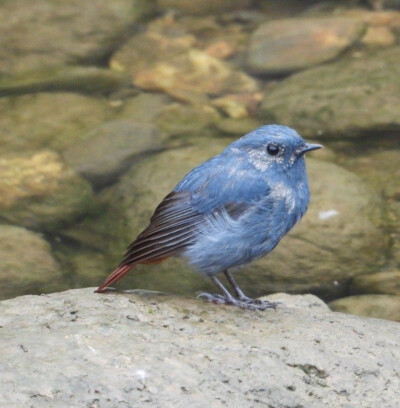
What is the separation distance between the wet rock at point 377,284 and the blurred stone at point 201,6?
5.17 m

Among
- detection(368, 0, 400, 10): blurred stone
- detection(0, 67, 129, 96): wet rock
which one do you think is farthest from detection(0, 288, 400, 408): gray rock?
detection(368, 0, 400, 10): blurred stone

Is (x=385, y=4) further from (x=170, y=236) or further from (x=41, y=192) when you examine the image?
(x=170, y=236)

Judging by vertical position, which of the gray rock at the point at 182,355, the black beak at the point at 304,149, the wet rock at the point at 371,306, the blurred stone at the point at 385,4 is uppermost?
the black beak at the point at 304,149

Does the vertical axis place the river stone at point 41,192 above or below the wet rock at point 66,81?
below

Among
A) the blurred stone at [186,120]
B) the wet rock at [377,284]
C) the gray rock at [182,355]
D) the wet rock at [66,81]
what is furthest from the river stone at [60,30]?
the gray rock at [182,355]

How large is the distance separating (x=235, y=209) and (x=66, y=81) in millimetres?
4618

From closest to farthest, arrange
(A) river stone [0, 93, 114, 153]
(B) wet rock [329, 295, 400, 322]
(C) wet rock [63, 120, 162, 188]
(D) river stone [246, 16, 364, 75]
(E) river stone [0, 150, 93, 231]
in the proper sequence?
(B) wet rock [329, 295, 400, 322] → (E) river stone [0, 150, 93, 231] → (C) wet rock [63, 120, 162, 188] → (A) river stone [0, 93, 114, 153] → (D) river stone [246, 16, 364, 75]

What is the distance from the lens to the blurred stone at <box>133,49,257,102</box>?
8.56 metres

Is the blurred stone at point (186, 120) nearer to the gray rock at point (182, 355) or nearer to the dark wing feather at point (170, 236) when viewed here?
the dark wing feather at point (170, 236)

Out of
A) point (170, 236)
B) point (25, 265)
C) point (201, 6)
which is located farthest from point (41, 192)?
point (201, 6)

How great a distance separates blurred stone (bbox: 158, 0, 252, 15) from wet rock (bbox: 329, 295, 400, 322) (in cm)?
532

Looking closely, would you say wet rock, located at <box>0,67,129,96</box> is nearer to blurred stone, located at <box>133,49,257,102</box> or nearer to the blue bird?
blurred stone, located at <box>133,49,257,102</box>

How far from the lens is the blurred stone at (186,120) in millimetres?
7691

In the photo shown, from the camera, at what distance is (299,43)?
29.2 feet
